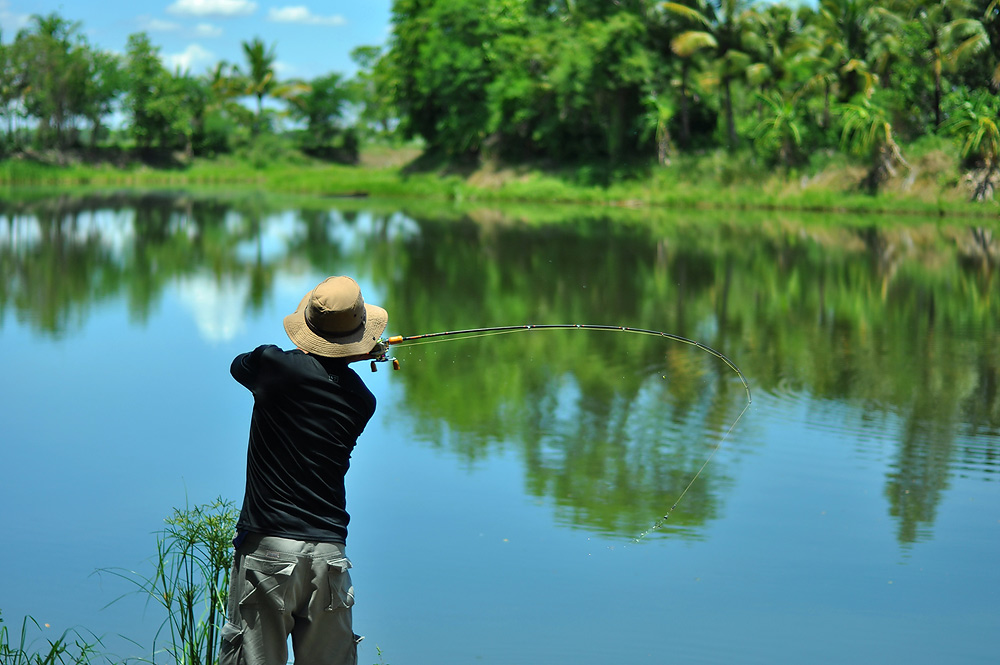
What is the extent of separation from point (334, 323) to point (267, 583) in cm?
75

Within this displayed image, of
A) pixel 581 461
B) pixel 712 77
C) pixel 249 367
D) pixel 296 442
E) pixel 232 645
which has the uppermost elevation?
pixel 712 77

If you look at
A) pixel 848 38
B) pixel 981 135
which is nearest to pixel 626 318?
pixel 981 135

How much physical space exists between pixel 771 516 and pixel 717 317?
7314 millimetres

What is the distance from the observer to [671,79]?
127 ft

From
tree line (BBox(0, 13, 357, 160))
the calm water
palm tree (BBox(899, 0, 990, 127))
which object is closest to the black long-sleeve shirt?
the calm water

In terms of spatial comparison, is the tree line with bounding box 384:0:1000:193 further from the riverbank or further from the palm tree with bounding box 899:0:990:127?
the riverbank

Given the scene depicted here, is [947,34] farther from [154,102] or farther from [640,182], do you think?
[154,102]

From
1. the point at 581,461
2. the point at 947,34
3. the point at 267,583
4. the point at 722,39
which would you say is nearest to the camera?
the point at 267,583

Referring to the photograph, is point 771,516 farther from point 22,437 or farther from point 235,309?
point 235,309

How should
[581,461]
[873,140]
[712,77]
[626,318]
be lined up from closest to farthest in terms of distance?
[581,461], [626,318], [873,140], [712,77]

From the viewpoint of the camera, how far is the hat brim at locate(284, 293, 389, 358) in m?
3.17

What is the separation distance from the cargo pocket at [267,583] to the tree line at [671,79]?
3027cm

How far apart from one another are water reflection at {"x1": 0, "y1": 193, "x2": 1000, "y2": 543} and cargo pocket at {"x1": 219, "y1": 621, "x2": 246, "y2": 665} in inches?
Answer: 127

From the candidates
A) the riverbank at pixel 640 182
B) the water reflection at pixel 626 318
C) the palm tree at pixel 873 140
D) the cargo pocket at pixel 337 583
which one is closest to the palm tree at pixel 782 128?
the riverbank at pixel 640 182
